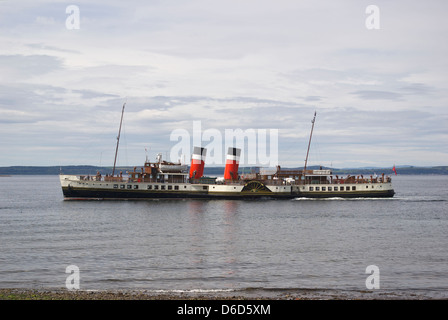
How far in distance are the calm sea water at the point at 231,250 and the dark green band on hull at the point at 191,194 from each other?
473 inches

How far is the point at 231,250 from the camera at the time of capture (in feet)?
146

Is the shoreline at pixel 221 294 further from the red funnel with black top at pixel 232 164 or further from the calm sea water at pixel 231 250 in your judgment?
the red funnel with black top at pixel 232 164

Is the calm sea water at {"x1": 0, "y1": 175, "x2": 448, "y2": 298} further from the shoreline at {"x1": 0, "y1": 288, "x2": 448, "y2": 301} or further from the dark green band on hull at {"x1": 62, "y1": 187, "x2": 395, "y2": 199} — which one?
the dark green band on hull at {"x1": 62, "y1": 187, "x2": 395, "y2": 199}

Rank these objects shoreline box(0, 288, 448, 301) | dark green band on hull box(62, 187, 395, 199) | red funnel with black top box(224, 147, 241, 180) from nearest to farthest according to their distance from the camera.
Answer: shoreline box(0, 288, 448, 301), dark green band on hull box(62, 187, 395, 199), red funnel with black top box(224, 147, 241, 180)

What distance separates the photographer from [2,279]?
32.2 meters

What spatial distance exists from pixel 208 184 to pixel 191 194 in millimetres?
4268

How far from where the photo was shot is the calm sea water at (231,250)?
31281 mm

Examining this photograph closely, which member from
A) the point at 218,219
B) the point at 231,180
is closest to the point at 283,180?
the point at 231,180

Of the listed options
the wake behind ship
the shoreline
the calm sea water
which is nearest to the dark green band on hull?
the wake behind ship

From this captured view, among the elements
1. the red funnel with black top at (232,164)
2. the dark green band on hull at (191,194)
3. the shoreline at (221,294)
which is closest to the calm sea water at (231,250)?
the shoreline at (221,294)

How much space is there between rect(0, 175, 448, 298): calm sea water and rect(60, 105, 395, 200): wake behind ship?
1291 cm

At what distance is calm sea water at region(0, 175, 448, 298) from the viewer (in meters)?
31.3

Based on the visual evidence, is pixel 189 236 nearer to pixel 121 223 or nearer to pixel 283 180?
pixel 121 223

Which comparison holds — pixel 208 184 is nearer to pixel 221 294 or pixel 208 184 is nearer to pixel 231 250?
pixel 231 250
